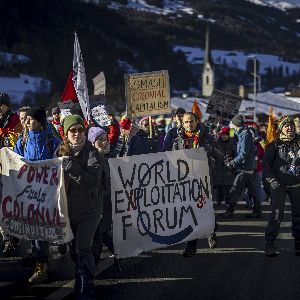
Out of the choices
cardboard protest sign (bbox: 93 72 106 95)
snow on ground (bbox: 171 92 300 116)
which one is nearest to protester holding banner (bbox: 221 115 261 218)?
cardboard protest sign (bbox: 93 72 106 95)

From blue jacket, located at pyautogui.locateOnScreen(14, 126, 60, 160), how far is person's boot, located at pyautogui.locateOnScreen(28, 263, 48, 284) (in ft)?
3.19

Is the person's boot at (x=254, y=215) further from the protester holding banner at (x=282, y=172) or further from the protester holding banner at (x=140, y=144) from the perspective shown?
the protester holding banner at (x=282, y=172)

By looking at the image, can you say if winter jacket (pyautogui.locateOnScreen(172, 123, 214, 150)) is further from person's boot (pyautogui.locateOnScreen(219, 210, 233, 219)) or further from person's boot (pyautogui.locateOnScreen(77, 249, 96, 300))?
person's boot (pyautogui.locateOnScreen(219, 210, 233, 219))

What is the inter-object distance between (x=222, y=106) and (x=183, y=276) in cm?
836

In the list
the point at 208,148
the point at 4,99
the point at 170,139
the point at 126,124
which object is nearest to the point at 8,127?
the point at 4,99

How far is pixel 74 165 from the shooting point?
221 inches

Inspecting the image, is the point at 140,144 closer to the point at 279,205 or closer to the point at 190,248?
the point at 190,248

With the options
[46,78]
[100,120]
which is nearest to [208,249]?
[100,120]

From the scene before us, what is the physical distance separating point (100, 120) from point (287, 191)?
4511mm

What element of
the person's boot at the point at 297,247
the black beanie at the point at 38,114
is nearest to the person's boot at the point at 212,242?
the person's boot at the point at 297,247

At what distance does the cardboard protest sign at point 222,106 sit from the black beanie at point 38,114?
8.32 m

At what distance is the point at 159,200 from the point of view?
7.20 m

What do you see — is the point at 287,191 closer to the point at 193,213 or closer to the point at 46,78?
the point at 193,213

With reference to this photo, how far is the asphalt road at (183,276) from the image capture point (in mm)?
6129
